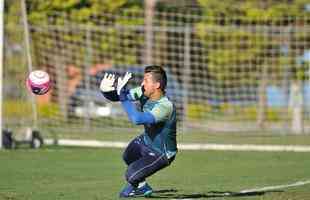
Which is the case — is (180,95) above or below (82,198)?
below

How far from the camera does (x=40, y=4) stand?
85.3 ft

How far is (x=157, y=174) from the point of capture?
47.9 feet

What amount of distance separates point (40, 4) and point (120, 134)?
12.9ft

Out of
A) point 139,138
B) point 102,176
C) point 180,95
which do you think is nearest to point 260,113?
point 180,95

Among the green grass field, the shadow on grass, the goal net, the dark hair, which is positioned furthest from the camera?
the goal net

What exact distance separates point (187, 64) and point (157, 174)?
42.4ft

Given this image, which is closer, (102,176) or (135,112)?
(135,112)

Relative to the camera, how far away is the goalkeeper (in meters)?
10.7

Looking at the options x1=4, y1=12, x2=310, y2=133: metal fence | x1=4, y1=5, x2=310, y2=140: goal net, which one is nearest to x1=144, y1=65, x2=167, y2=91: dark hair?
x1=4, y1=5, x2=310, y2=140: goal net

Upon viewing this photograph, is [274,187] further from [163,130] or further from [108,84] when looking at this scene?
[108,84]

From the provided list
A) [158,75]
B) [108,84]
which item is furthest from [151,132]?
[108,84]

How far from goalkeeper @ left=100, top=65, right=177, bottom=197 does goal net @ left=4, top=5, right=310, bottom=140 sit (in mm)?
15424

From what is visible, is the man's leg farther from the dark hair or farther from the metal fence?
the metal fence

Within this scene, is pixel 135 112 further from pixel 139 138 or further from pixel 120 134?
pixel 120 134
